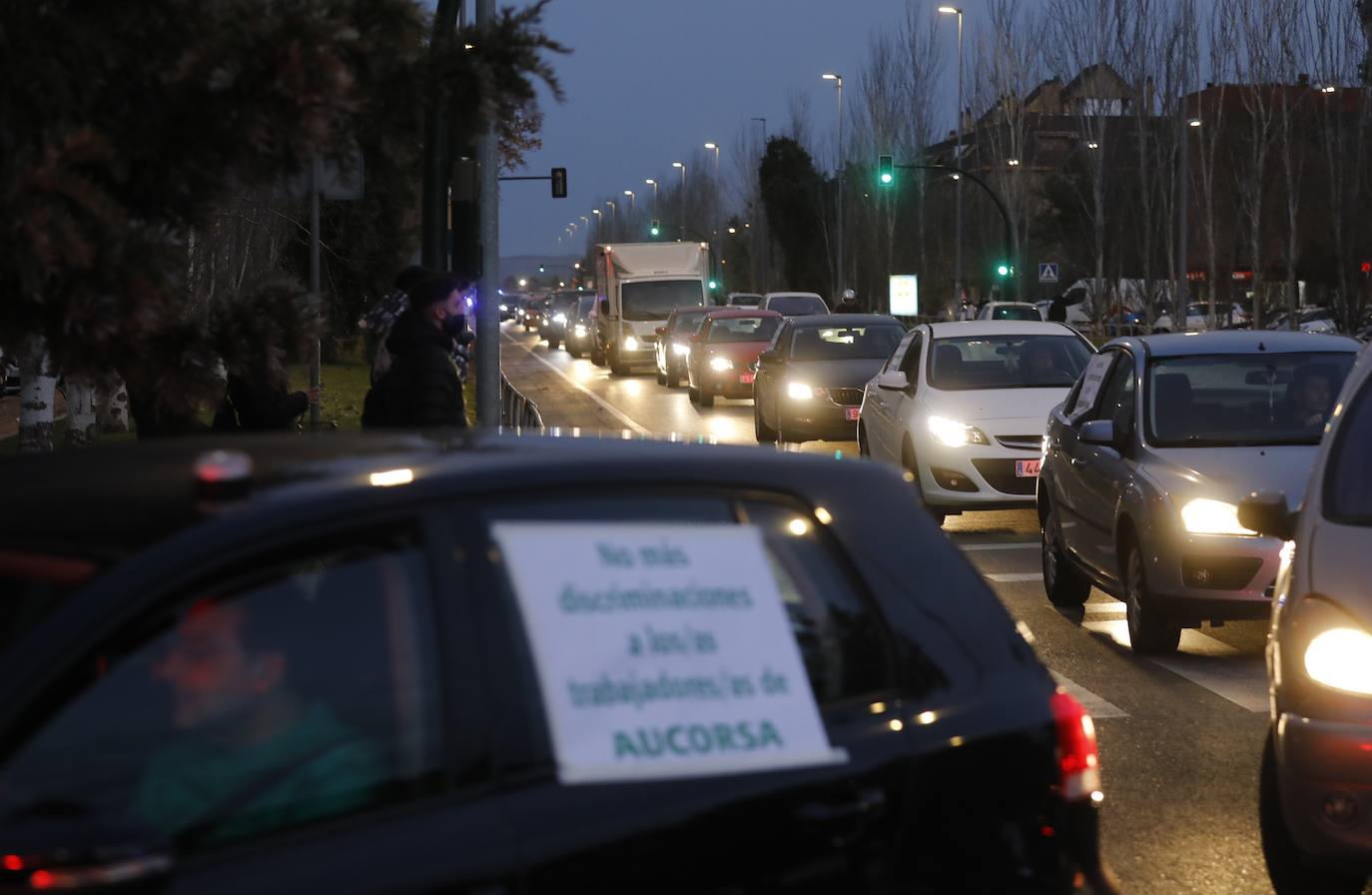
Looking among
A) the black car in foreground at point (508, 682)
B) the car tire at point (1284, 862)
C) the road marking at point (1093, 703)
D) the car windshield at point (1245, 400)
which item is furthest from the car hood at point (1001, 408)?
the black car in foreground at point (508, 682)

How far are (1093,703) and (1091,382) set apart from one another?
10.9 ft

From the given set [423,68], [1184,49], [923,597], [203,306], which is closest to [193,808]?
[923,597]

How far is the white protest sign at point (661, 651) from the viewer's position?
10.5ft

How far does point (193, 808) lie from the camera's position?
290cm

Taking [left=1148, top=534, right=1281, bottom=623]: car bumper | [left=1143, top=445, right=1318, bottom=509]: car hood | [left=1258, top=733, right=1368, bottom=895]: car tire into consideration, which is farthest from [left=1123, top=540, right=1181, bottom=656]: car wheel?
[left=1258, top=733, right=1368, bottom=895]: car tire

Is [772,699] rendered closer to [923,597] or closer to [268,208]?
[923,597]

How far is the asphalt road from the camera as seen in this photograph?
6.71 m

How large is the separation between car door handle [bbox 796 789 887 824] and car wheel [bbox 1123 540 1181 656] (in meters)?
7.27

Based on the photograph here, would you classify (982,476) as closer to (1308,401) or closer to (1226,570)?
(1308,401)

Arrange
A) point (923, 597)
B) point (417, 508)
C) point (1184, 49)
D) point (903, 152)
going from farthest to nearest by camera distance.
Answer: point (903, 152), point (1184, 49), point (923, 597), point (417, 508)

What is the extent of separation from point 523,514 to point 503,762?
1.35 ft

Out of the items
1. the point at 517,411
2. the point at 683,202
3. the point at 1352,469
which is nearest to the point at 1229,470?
the point at 1352,469

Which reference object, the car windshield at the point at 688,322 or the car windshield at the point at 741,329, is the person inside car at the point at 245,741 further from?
the car windshield at the point at 688,322

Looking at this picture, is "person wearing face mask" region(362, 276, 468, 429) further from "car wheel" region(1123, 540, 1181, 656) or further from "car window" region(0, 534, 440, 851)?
"car window" region(0, 534, 440, 851)
